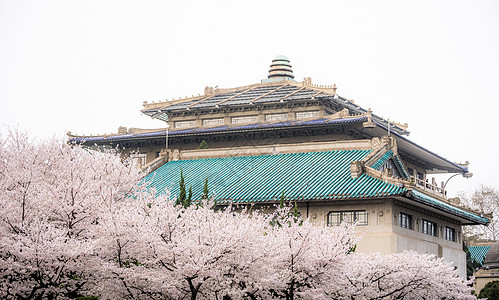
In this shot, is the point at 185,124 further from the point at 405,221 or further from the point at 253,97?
the point at 405,221

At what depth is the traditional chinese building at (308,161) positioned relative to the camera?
147 ft

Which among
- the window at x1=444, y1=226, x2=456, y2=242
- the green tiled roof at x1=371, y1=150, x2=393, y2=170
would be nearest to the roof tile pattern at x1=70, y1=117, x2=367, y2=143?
the green tiled roof at x1=371, y1=150, x2=393, y2=170

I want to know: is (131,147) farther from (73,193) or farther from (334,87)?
(73,193)

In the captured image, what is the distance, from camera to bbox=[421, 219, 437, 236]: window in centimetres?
4975

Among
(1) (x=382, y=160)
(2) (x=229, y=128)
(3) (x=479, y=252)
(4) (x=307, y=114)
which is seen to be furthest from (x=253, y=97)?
(3) (x=479, y=252)

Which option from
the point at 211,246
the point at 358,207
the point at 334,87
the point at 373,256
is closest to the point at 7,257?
the point at 211,246

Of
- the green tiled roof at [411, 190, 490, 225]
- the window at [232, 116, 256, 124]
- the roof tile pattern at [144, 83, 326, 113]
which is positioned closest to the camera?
the green tiled roof at [411, 190, 490, 225]

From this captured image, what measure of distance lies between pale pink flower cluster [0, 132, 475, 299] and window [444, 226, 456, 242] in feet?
63.3

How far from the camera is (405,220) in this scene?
46.7m

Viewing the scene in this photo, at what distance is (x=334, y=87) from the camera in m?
66.4

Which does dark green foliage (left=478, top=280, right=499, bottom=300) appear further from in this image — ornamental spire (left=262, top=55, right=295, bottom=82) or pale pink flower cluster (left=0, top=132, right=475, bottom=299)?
ornamental spire (left=262, top=55, right=295, bottom=82)

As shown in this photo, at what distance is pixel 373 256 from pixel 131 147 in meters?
34.9

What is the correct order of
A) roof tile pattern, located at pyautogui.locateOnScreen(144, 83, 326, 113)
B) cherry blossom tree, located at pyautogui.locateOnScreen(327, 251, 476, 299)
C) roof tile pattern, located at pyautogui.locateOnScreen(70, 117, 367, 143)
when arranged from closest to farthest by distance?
cherry blossom tree, located at pyautogui.locateOnScreen(327, 251, 476, 299)
roof tile pattern, located at pyautogui.locateOnScreen(70, 117, 367, 143)
roof tile pattern, located at pyautogui.locateOnScreen(144, 83, 326, 113)

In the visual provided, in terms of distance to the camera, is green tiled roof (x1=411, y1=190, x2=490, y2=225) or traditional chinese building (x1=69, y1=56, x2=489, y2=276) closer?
traditional chinese building (x1=69, y1=56, x2=489, y2=276)
